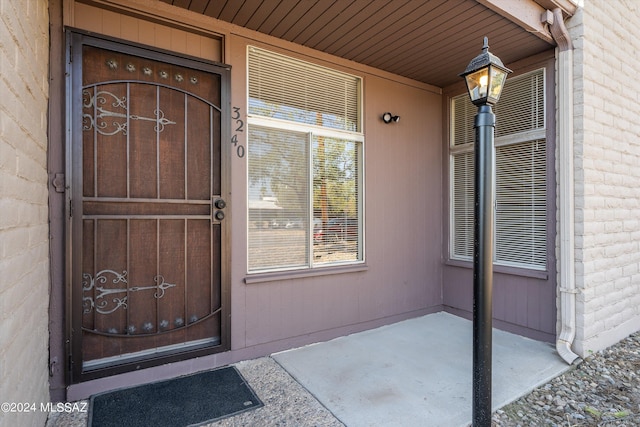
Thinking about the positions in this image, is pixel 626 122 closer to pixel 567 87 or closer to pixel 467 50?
pixel 567 87

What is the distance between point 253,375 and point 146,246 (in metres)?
1.23

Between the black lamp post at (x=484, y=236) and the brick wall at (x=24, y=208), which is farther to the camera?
the black lamp post at (x=484, y=236)

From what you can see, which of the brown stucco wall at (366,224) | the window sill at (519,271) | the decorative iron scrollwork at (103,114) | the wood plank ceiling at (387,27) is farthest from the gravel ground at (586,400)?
the decorative iron scrollwork at (103,114)

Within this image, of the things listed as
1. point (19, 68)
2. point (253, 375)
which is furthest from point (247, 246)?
point (19, 68)

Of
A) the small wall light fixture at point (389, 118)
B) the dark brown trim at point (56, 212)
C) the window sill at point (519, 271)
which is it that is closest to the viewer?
the dark brown trim at point (56, 212)

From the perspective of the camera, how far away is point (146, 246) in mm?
2471

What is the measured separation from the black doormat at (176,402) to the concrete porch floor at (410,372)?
46cm

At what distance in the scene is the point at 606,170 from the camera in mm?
3107

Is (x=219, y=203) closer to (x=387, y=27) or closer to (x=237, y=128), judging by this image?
(x=237, y=128)

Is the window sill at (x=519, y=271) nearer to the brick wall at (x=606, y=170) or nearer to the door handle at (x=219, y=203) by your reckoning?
the brick wall at (x=606, y=170)

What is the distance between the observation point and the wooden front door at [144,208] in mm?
2277

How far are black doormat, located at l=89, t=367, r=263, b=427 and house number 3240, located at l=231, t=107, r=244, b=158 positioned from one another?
172 cm

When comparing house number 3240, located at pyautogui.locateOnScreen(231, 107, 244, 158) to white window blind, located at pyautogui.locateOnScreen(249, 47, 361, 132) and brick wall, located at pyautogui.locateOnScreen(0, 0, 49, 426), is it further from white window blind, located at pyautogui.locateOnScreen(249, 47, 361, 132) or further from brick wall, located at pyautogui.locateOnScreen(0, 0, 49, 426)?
brick wall, located at pyautogui.locateOnScreen(0, 0, 49, 426)

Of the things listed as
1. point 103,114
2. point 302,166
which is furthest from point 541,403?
point 103,114
